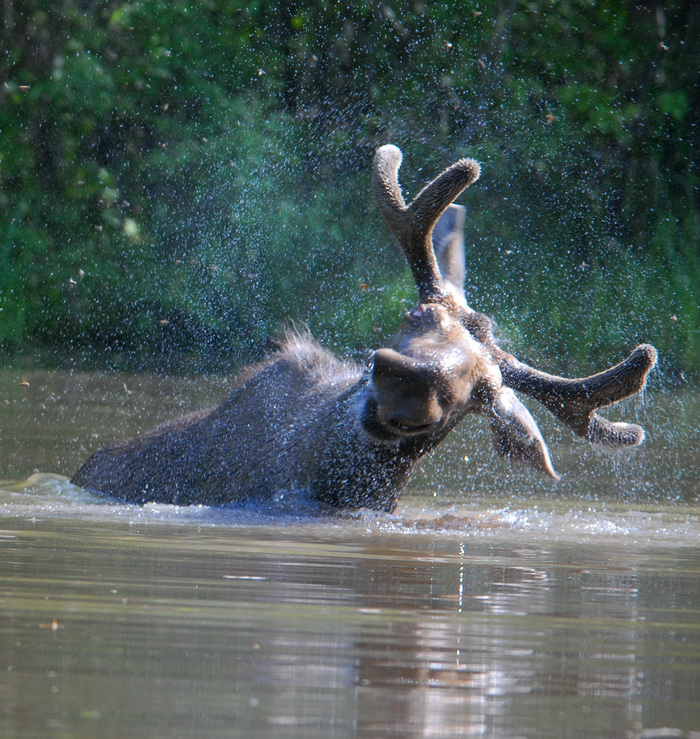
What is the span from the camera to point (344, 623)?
2797 millimetres

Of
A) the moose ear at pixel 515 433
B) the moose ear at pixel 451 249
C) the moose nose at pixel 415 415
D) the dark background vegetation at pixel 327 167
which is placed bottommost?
the dark background vegetation at pixel 327 167

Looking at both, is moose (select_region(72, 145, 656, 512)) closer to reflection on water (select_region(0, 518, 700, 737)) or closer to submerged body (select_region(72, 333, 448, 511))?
submerged body (select_region(72, 333, 448, 511))

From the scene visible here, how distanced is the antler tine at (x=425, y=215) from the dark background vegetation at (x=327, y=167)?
8.13 metres

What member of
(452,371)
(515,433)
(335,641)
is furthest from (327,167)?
(335,641)

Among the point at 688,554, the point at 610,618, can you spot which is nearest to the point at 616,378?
the point at 688,554

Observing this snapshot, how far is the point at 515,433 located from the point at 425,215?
3.44 feet

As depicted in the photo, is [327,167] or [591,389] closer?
[591,389]

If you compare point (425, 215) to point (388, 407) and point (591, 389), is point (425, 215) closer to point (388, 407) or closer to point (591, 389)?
point (591, 389)

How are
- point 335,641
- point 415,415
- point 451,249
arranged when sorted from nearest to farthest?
point 335,641
point 415,415
point 451,249

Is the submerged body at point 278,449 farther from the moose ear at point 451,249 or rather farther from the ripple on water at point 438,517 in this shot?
the moose ear at point 451,249

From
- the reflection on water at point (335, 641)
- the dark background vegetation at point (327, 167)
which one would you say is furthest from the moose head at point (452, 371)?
the dark background vegetation at point (327, 167)

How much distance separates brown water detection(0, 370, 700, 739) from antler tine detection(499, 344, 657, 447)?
0.40 metres

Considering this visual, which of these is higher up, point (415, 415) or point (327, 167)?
point (415, 415)

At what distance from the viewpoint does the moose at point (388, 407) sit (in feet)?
16.6
